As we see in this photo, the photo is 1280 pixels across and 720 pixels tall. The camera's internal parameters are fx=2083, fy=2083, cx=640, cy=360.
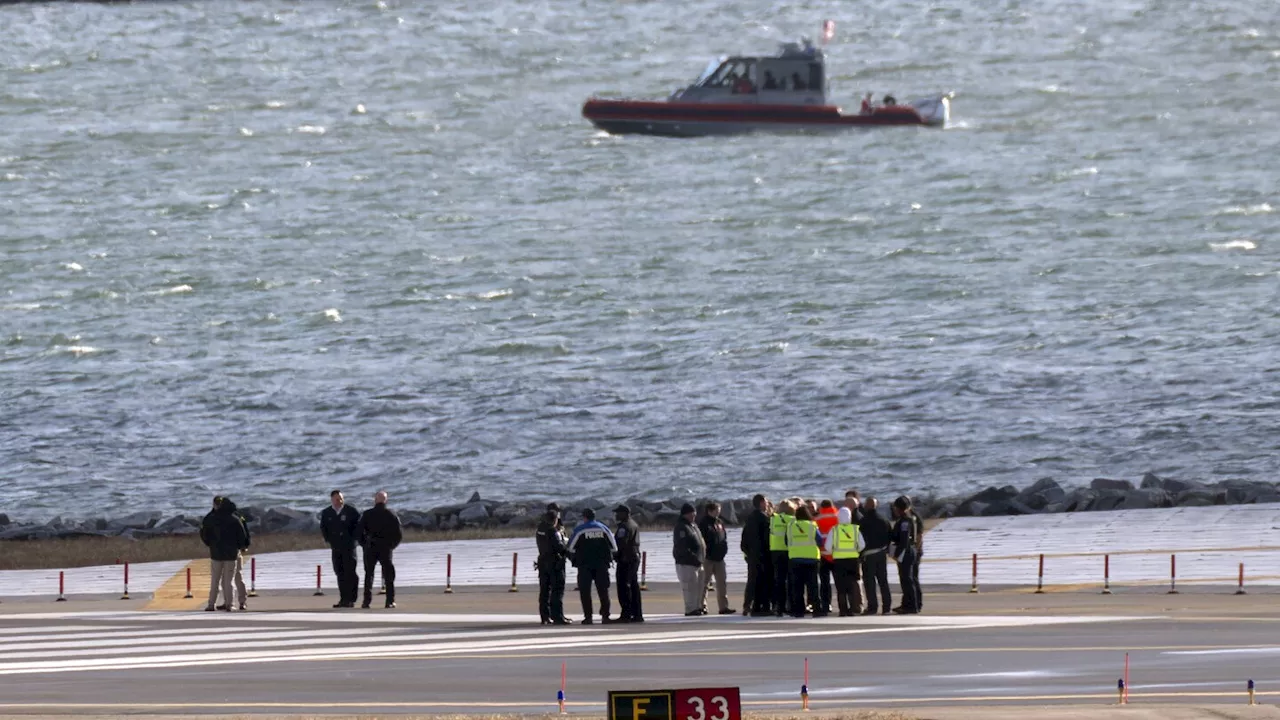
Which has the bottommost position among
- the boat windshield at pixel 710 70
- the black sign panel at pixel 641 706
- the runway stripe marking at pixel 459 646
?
the runway stripe marking at pixel 459 646

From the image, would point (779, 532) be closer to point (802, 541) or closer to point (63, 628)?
point (802, 541)

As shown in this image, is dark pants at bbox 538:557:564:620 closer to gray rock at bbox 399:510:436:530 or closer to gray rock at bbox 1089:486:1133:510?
gray rock at bbox 1089:486:1133:510

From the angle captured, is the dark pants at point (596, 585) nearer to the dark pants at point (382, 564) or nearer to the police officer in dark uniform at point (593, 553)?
the police officer in dark uniform at point (593, 553)

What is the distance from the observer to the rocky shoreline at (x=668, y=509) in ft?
133

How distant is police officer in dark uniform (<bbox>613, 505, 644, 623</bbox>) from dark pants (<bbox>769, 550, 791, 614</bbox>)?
1577 mm

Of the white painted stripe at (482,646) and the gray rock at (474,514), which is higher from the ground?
the white painted stripe at (482,646)

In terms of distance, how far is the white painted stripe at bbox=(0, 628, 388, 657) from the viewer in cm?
2091

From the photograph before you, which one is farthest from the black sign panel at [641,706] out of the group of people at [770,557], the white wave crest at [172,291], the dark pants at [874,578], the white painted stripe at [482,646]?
the white wave crest at [172,291]

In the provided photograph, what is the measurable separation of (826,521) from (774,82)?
214ft

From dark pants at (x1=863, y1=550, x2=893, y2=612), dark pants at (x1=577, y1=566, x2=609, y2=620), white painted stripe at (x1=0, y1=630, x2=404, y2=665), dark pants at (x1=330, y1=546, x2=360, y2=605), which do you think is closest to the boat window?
dark pants at (x1=330, y1=546, x2=360, y2=605)

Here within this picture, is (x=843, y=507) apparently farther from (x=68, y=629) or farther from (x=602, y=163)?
(x=602, y=163)

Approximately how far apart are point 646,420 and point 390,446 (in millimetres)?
7409

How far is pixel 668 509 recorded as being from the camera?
144 feet

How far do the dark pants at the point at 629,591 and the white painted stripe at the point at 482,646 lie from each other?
0.94m
